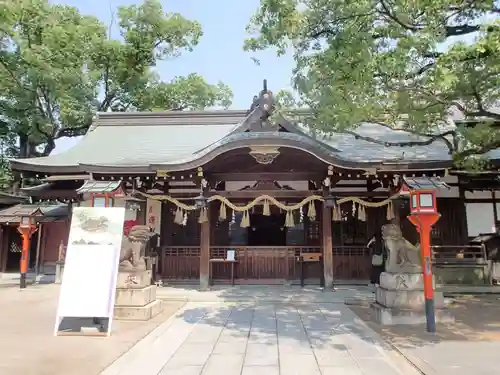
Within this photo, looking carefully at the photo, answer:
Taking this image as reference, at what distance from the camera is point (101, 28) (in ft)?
81.0

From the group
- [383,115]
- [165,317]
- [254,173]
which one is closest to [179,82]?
[254,173]

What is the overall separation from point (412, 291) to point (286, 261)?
4.88 meters

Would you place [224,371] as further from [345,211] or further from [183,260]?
[345,211]

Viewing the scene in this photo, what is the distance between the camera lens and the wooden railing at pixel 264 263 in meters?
11.7

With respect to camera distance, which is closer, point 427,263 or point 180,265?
point 427,263

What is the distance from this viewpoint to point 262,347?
18.4 feet

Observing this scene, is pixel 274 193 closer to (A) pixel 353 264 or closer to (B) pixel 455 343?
(A) pixel 353 264

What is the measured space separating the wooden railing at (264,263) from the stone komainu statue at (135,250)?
3853 millimetres

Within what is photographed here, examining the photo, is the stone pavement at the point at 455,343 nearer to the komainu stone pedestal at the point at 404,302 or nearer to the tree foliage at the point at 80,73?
the komainu stone pedestal at the point at 404,302

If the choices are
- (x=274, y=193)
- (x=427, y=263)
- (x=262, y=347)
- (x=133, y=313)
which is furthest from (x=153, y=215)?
(x=427, y=263)

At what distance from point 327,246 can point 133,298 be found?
5840mm

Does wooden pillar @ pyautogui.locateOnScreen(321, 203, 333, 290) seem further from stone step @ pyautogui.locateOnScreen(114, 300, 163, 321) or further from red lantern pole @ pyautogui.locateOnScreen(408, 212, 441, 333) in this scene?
stone step @ pyautogui.locateOnScreen(114, 300, 163, 321)

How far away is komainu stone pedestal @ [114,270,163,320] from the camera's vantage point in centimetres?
750

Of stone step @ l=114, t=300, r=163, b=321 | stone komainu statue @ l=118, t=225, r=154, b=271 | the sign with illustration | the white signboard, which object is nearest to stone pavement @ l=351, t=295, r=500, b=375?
stone step @ l=114, t=300, r=163, b=321
